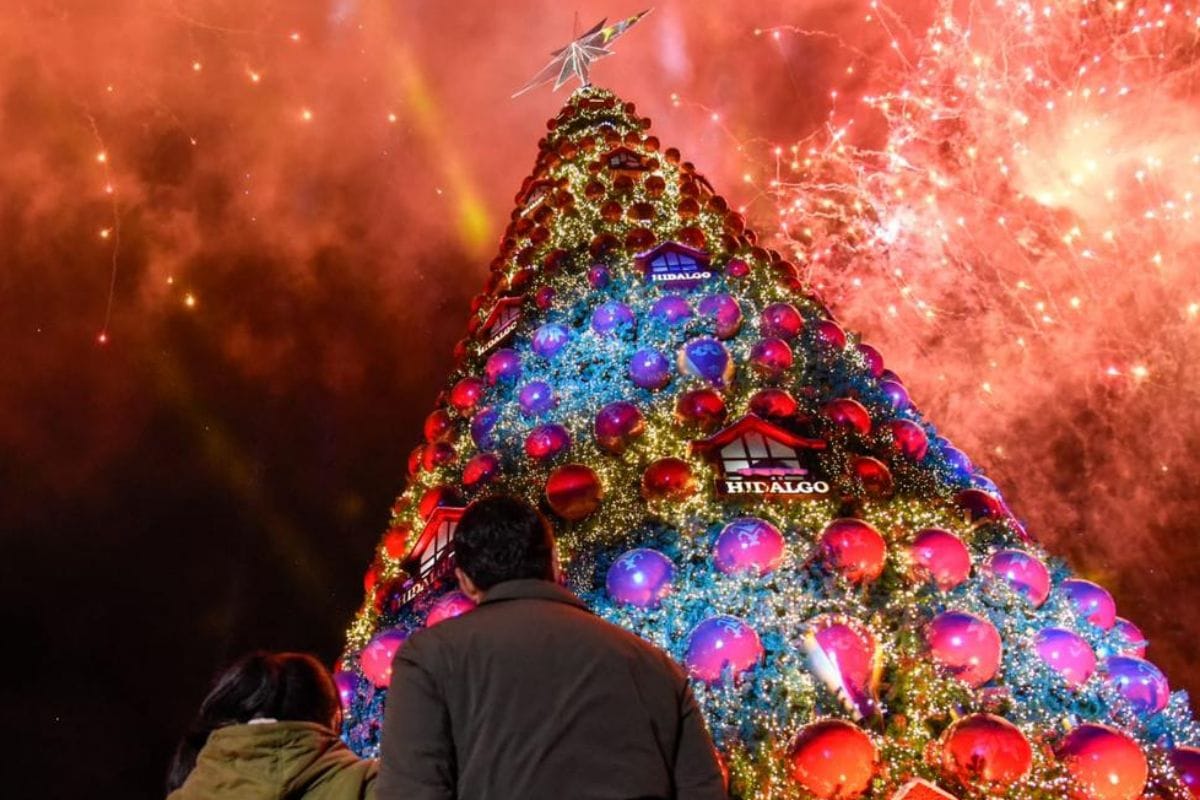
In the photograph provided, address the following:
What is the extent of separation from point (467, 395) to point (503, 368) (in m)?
0.89

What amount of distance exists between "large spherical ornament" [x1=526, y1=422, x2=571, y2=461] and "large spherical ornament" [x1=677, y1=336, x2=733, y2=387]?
6.14 feet

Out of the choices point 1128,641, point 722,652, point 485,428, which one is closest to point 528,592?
point 722,652

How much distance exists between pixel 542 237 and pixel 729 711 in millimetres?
9128

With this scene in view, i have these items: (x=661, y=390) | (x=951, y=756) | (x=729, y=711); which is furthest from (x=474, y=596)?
(x=661, y=390)

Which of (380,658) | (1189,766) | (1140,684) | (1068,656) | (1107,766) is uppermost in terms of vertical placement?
(380,658)

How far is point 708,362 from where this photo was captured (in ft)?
32.5

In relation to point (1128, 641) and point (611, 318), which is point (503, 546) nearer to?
point (611, 318)

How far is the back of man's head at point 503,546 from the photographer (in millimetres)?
2826

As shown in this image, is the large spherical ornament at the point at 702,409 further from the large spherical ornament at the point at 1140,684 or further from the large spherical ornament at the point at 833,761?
the large spherical ornament at the point at 1140,684

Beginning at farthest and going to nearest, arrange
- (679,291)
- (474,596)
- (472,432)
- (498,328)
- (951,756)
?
(498,328) → (679,291) → (472,432) → (951,756) → (474,596)

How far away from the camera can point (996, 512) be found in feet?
29.4

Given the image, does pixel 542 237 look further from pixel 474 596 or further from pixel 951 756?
pixel 474 596

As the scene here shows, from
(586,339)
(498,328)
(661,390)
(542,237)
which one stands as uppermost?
(542,237)

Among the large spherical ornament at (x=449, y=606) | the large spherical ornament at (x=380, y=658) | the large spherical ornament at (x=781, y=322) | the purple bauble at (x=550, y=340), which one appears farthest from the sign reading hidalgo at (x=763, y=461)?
the large spherical ornament at (x=380, y=658)
